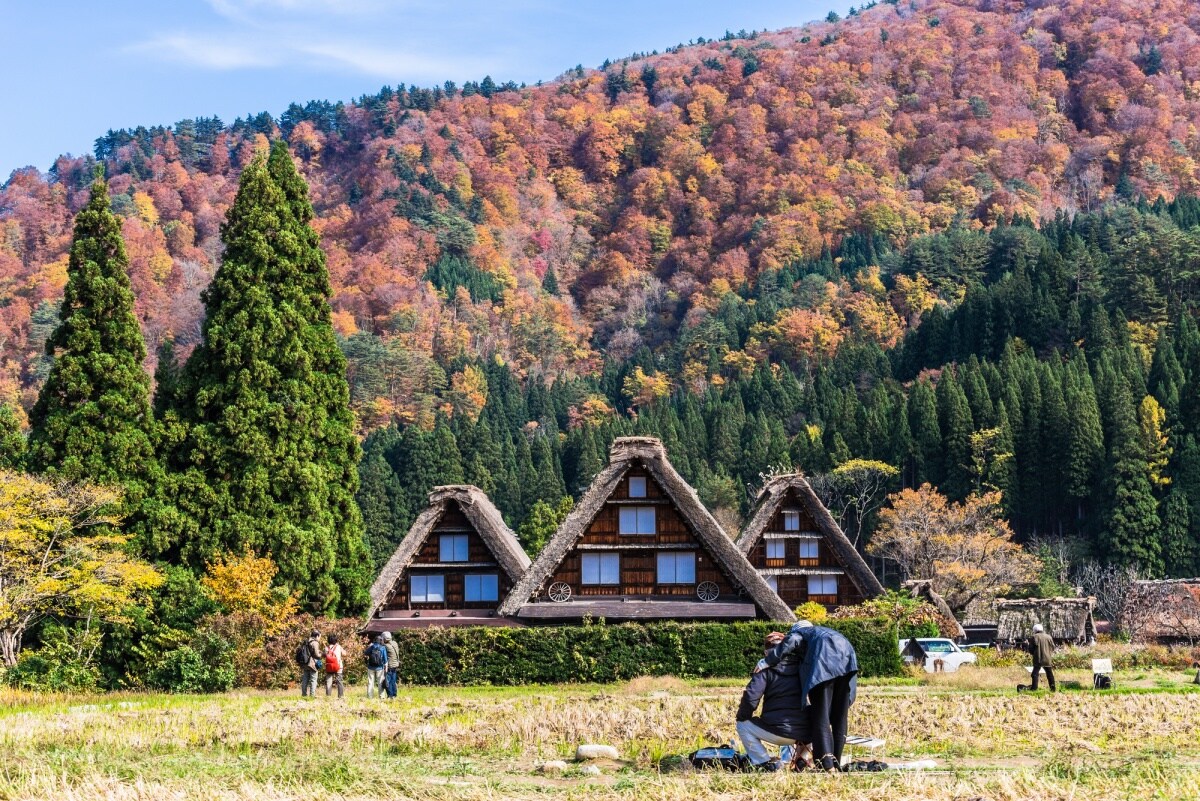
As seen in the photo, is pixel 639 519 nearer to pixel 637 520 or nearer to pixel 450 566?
pixel 637 520

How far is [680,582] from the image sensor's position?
40.3 m

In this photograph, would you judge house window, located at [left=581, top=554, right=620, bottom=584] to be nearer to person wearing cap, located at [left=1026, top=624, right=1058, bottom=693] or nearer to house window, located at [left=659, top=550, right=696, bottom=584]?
house window, located at [left=659, top=550, right=696, bottom=584]

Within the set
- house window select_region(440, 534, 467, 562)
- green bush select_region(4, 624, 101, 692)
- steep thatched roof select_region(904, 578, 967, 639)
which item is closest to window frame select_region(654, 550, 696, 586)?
house window select_region(440, 534, 467, 562)

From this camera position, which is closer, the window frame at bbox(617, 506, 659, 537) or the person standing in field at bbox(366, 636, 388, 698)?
the person standing in field at bbox(366, 636, 388, 698)

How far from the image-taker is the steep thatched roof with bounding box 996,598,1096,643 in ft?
180

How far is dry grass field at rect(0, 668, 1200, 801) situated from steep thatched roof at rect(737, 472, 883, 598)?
79.5 ft

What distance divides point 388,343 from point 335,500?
103 m

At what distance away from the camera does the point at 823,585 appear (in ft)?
185

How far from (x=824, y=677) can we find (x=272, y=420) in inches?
1085

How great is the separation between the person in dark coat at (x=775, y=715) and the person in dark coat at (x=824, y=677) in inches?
3.3

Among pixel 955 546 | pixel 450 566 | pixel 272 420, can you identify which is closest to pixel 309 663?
pixel 272 420

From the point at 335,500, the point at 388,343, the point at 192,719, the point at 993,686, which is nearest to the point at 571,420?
the point at 388,343

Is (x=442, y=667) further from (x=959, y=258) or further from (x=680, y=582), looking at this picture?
(x=959, y=258)

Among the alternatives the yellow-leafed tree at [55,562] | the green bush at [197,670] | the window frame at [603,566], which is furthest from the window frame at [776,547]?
the green bush at [197,670]
